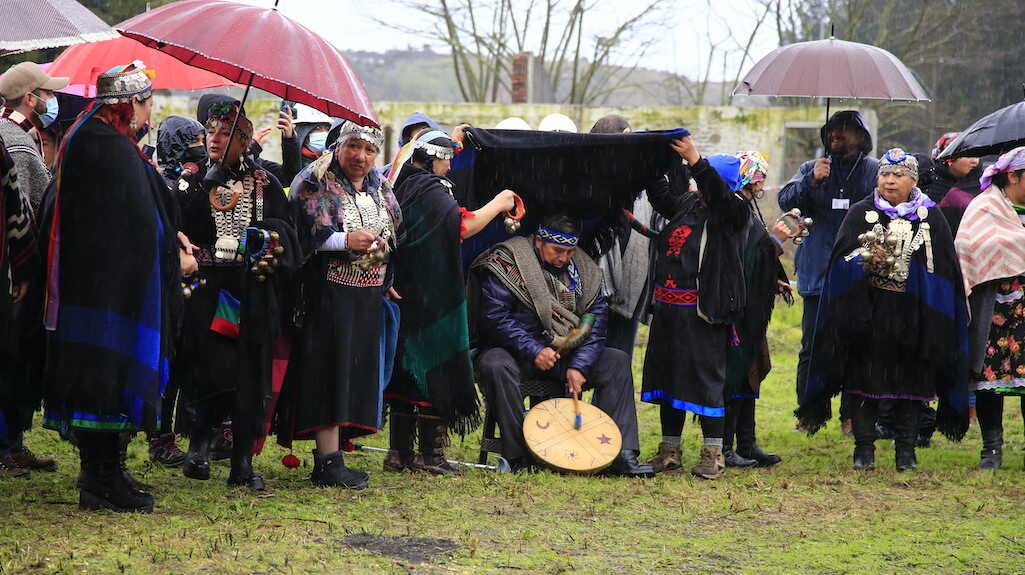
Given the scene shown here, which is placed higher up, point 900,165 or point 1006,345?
point 900,165

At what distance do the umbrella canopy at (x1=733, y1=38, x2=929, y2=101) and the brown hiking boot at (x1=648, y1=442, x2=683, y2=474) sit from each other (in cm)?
251

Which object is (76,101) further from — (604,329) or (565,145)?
(604,329)

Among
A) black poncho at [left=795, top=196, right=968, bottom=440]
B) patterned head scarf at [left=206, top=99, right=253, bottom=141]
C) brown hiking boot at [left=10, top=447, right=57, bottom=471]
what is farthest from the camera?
black poncho at [left=795, top=196, right=968, bottom=440]

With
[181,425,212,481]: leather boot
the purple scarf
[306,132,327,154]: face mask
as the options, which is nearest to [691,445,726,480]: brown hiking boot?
the purple scarf

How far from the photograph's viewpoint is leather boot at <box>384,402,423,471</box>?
6.79 m

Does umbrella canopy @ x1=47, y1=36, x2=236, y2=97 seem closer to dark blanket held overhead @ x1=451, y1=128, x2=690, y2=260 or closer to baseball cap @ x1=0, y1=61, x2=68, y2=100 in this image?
baseball cap @ x1=0, y1=61, x2=68, y2=100

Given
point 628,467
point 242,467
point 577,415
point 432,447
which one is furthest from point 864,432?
point 242,467

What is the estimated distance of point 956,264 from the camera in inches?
288

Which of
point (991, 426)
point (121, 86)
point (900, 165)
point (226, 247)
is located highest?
point (121, 86)

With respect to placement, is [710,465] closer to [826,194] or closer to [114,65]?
[826,194]

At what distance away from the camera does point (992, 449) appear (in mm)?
7621

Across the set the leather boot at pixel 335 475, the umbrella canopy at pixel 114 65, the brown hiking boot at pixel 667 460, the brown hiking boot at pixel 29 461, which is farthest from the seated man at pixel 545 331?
the brown hiking boot at pixel 29 461

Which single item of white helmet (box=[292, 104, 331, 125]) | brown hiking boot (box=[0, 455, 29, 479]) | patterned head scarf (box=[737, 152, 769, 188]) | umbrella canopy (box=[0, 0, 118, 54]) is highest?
umbrella canopy (box=[0, 0, 118, 54])

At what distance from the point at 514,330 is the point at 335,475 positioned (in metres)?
1.41
